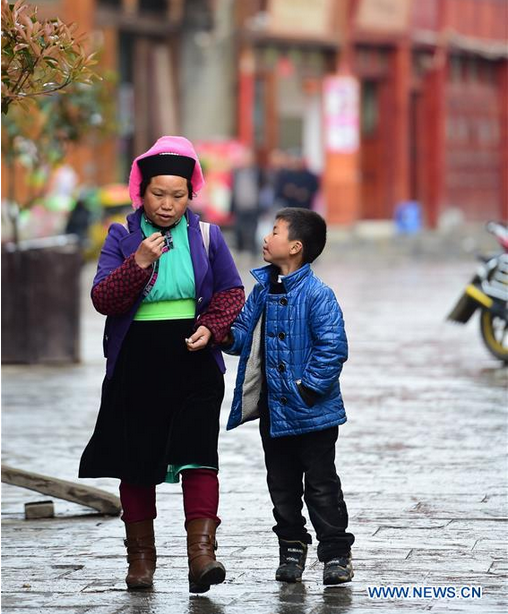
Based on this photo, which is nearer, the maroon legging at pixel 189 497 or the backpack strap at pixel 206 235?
the maroon legging at pixel 189 497

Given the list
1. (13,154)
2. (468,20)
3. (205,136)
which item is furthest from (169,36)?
(13,154)

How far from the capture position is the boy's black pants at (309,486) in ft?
22.3

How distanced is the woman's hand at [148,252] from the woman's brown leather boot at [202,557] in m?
0.93

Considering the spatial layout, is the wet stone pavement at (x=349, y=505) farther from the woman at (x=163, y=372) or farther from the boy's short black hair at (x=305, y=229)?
the boy's short black hair at (x=305, y=229)

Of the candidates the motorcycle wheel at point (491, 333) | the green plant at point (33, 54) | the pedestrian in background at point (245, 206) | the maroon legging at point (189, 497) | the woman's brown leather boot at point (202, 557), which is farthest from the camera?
the pedestrian in background at point (245, 206)

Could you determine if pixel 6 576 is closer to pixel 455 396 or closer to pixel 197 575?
pixel 197 575

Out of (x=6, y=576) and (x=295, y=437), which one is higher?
(x=295, y=437)

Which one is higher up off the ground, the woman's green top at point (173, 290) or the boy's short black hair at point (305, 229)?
the boy's short black hair at point (305, 229)

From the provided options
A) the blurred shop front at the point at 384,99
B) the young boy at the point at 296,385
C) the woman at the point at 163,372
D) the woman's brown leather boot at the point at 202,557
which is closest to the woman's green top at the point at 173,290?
the woman at the point at 163,372

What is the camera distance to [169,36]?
120 ft

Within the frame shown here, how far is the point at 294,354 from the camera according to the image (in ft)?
22.3

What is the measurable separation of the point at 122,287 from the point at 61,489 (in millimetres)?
1965

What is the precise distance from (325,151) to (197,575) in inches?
1311

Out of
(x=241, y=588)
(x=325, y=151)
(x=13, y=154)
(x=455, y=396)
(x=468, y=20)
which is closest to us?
(x=241, y=588)
